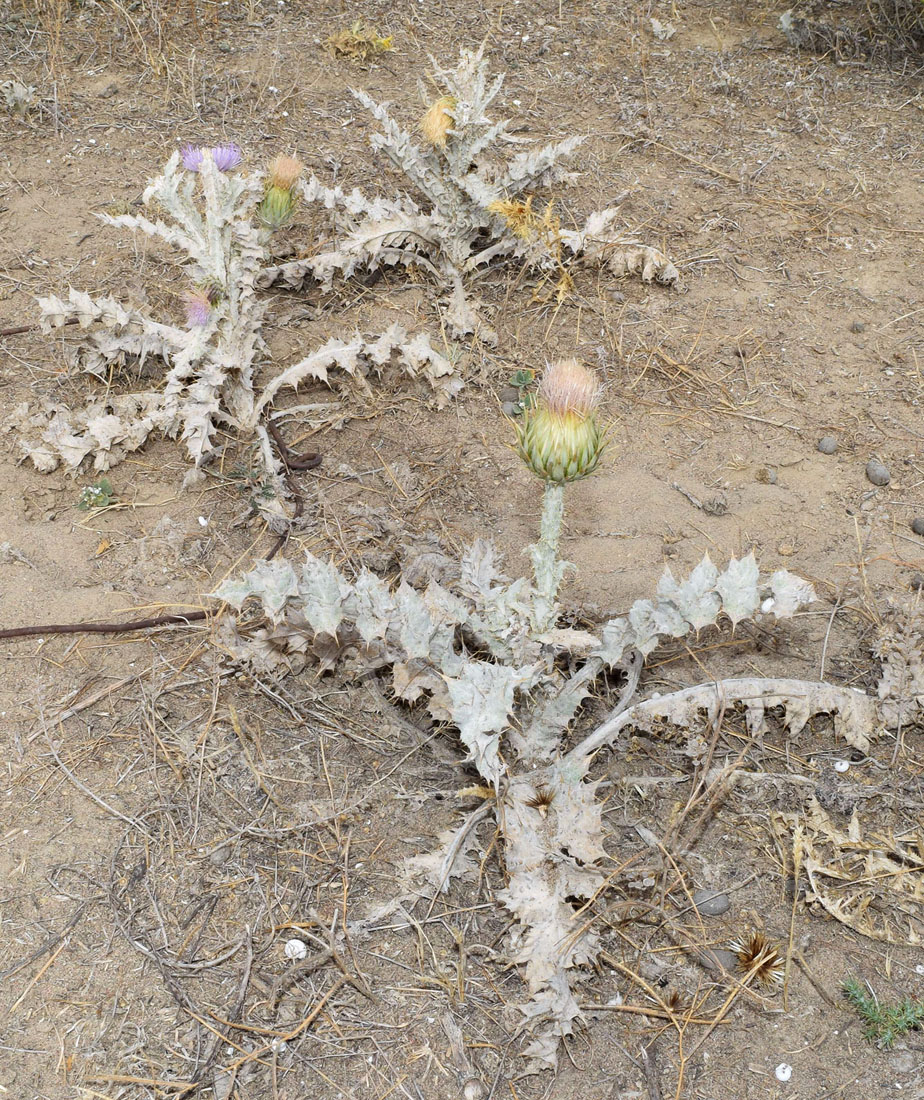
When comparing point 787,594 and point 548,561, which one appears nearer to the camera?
point 548,561

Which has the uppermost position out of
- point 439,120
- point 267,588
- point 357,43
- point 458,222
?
point 439,120

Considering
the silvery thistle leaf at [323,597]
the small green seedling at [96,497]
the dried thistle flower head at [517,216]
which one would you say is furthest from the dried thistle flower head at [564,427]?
the dried thistle flower head at [517,216]

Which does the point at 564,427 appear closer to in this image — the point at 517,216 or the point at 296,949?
the point at 296,949

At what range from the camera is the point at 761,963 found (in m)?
2.05

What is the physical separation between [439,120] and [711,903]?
2933 millimetres

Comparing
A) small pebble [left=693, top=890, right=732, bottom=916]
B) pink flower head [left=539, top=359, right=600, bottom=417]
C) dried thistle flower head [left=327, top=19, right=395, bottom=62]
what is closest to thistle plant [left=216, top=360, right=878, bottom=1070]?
pink flower head [left=539, top=359, right=600, bottom=417]

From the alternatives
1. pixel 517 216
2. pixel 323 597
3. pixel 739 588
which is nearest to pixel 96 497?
pixel 323 597

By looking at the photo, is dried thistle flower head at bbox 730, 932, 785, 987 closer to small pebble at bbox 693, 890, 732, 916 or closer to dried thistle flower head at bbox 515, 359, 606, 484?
small pebble at bbox 693, 890, 732, 916

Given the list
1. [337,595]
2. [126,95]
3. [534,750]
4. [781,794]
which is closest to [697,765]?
[781,794]

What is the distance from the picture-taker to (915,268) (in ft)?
13.2

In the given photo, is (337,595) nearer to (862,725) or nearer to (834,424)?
(862,725)

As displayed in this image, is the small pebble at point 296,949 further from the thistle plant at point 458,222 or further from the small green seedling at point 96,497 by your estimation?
the thistle plant at point 458,222

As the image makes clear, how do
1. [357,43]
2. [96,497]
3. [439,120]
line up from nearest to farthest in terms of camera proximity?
[96,497], [439,120], [357,43]

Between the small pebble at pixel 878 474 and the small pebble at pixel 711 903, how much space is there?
5.37 feet
